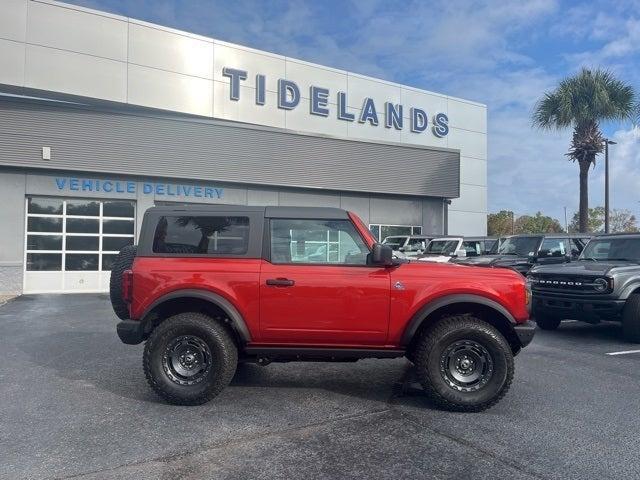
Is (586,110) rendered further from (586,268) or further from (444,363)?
(444,363)

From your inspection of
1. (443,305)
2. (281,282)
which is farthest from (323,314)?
(443,305)

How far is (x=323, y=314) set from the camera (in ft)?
16.5

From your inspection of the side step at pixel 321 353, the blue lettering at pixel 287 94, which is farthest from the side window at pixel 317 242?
the blue lettering at pixel 287 94

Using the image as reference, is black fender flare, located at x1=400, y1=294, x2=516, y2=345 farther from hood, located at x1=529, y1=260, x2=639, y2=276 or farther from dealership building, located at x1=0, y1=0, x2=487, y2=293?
dealership building, located at x1=0, y1=0, x2=487, y2=293

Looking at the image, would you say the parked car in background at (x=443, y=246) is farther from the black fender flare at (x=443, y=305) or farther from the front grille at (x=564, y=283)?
the black fender flare at (x=443, y=305)

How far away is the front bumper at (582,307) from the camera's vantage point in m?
8.32

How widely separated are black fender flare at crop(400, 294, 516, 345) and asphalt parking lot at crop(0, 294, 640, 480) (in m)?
0.76

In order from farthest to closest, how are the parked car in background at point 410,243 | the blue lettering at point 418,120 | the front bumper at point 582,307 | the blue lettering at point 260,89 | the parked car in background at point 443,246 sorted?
the blue lettering at point 418,120, the blue lettering at point 260,89, the parked car in background at point 410,243, the parked car in background at point 443,246, the front bumper at point 582,307

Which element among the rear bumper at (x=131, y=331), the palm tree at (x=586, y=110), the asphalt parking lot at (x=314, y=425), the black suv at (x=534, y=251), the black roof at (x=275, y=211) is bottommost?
the asphalt parking lot at (x=314, y=425)

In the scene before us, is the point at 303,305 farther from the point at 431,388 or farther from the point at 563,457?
the point at 563,457

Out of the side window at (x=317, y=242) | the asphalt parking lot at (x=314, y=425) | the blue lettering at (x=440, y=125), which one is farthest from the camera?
the blue lettering at (x=440, y=125)

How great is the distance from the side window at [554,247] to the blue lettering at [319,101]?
12.4 metres

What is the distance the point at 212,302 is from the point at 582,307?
251 inches

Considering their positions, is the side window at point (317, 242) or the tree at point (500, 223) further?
the tree at point (500, 223)
